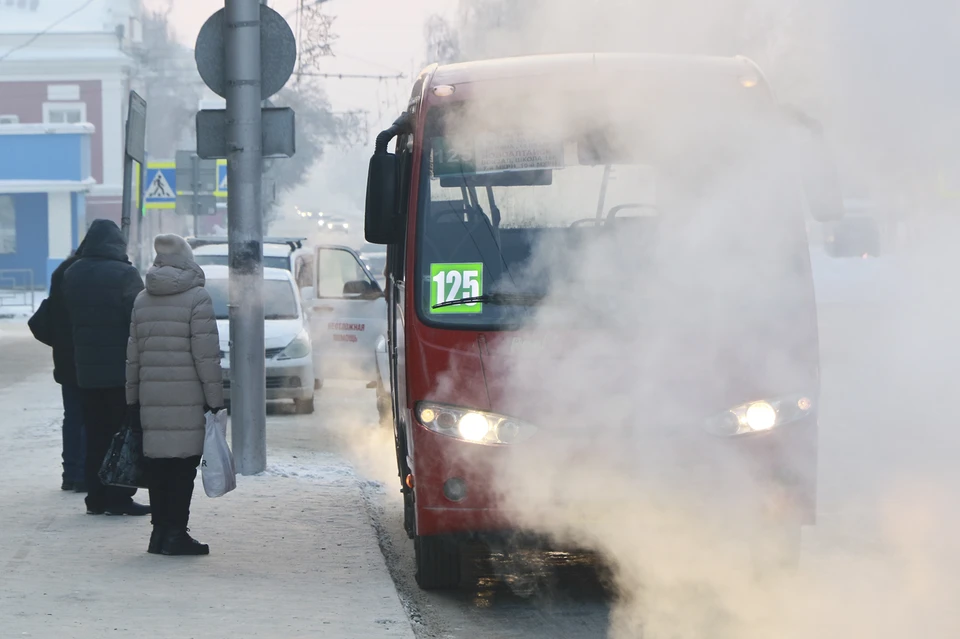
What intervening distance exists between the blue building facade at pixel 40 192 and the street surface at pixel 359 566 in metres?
31.6

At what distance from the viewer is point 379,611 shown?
5.79 metres

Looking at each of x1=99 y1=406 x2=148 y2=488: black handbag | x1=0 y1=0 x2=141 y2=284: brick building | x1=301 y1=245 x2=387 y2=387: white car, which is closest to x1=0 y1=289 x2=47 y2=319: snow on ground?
x1=0 y1=0 x2=141 y2=284: brick building

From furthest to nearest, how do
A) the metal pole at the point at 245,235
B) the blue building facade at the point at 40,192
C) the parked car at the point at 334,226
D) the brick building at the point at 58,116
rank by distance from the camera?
the parked car at the point at 334,226
the brick building at the point at 58,116
the blue building facade at the point at 40,192
the metal pole at the point at 245,235

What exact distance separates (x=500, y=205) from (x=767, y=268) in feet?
3.82

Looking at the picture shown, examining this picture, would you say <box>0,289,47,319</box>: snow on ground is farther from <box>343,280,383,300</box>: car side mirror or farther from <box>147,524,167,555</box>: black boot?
<box>147,524,167,555</box>: black boot

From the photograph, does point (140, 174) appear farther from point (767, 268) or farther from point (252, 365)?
point (767, 268)

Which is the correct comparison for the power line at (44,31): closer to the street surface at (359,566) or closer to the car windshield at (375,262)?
the car windshield at (375,262)

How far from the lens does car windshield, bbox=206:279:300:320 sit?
14.9 metres

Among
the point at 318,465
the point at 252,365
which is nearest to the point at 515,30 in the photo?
the point at 252,365

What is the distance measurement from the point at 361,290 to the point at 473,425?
7901 millimetres

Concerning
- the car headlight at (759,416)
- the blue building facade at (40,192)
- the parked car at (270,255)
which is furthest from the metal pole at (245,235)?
the blue building facade at (40,192)

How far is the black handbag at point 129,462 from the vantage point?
6934mm

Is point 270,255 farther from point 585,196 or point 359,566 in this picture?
point 585,196

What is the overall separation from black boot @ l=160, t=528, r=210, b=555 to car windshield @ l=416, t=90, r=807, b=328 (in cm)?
188
